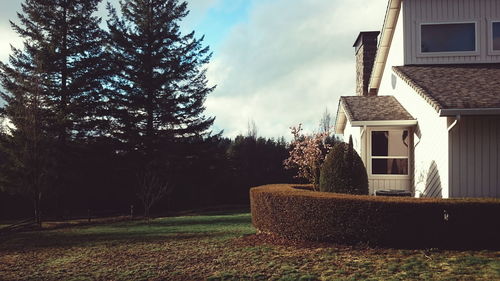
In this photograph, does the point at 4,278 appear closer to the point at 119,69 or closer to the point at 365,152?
the point at 365,152

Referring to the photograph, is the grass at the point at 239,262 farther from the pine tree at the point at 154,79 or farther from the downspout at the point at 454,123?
the pine tree at the point at 154,79

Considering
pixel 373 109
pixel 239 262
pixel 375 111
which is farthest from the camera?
pixel 373 109

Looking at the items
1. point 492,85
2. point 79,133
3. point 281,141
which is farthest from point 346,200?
point 281,141

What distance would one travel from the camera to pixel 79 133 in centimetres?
2733

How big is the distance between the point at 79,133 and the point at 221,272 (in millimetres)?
23470


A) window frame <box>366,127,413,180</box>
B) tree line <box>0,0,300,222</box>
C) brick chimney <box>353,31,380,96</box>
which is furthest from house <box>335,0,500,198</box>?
tree line <box>0,0,300,222</box>

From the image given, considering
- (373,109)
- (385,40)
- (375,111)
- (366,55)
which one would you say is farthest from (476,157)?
(366,55)

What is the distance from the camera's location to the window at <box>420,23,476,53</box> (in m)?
13.1

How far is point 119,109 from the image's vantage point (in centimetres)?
2922

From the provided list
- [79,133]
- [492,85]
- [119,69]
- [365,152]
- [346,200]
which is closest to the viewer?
[346,200]

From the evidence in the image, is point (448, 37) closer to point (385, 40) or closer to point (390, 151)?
point (385, 40)

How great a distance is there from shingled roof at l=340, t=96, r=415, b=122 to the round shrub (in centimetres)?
166

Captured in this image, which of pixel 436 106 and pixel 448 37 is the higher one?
pixel 448 37

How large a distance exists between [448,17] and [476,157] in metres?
5.82
